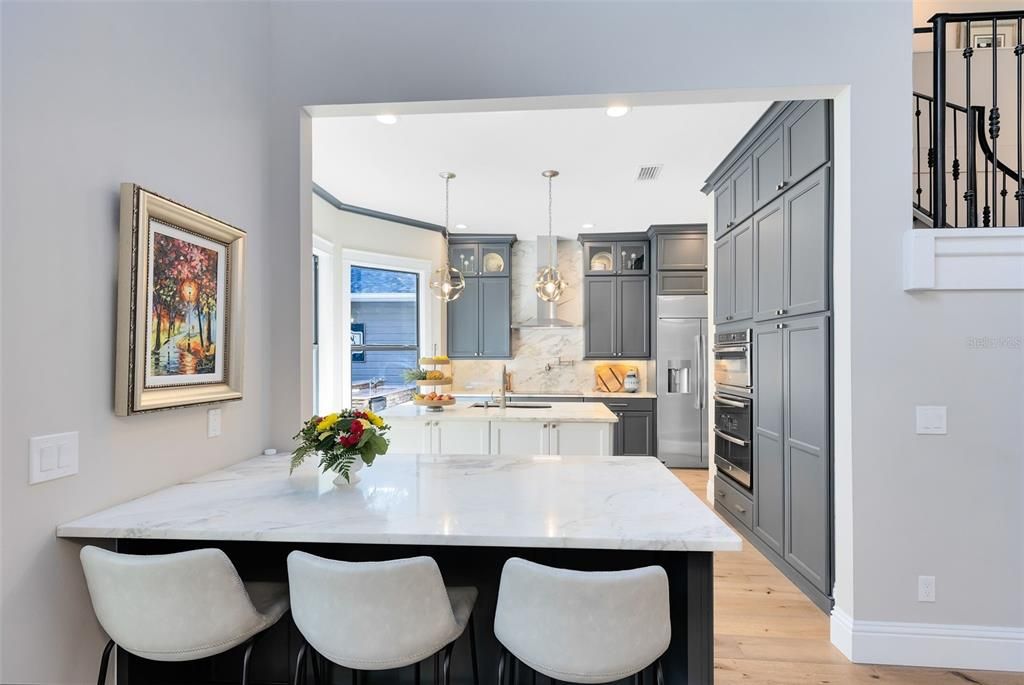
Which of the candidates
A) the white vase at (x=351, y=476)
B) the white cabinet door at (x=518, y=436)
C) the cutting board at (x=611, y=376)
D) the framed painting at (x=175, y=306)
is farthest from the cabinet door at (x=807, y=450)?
the cutting board at (x=611, y=376)

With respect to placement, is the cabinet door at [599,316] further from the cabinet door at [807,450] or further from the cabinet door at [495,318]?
the cabinet door at [807,450]

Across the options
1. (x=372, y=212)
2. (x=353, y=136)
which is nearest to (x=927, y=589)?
(x=353, y=136)

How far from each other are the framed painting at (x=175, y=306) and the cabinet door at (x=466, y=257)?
4.41 metres

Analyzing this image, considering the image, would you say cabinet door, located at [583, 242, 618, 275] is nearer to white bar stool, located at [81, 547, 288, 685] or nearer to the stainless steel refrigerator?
the stainless steel refrigerator

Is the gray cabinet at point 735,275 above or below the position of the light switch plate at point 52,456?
above

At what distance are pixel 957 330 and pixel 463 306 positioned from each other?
16.2 feet

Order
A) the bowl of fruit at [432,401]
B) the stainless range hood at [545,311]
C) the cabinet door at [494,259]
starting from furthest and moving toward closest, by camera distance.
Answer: the cabinet door at [494,259] < the stainless range hood at [545,311] < the bowl of fruit at [432,401]

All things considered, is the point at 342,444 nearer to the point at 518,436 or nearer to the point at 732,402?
the point at 518,436

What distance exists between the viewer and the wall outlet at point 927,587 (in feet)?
6.89

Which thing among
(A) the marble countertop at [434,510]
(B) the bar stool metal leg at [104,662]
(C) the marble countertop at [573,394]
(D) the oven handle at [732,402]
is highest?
(D) the oven handle at [732,402]

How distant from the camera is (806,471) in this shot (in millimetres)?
2633

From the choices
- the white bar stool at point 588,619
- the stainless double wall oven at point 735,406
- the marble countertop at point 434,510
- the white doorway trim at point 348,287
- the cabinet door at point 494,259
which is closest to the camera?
the white bar stool at point 588,619

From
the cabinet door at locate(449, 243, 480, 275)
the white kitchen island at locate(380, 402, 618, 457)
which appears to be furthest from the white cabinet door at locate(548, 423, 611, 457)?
the cabinet door at locate(449, 243, 480, 275)

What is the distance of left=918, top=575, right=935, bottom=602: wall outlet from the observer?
2102 mm
